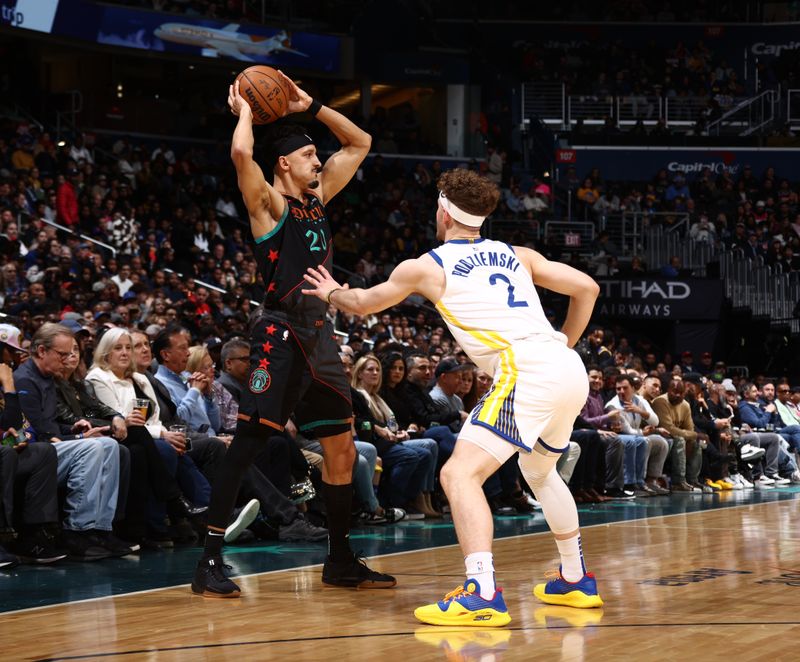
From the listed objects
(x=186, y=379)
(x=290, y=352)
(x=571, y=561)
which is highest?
(x=290, y=352)

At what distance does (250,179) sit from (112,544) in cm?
260

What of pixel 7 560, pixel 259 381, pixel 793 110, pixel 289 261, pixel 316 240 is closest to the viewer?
pixel 259 381

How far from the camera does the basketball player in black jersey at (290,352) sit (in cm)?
525

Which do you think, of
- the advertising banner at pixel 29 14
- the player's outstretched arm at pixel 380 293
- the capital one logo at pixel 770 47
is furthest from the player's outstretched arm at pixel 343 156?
the capital one logo at pixel 770 47

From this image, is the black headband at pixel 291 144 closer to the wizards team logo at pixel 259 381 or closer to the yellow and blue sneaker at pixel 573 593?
the wizards team logo at pixel 259 381

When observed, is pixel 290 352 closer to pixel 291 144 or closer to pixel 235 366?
pixel 291 144

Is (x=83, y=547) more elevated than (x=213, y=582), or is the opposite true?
(x=213, y=582)

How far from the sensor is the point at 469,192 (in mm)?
4836

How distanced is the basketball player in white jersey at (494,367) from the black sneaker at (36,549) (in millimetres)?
2501

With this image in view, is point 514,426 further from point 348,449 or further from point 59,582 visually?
point 59,582

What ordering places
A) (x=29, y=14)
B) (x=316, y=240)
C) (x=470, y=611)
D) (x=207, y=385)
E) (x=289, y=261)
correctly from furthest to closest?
(x=29, y=14) < (x=207, y=385) < (x=316, y=240) < (x=289, y=261) < (x=470, y=611)

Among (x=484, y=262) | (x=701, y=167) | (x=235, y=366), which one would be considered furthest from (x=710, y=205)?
(x=484, y=262)

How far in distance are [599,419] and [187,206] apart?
10763 mm

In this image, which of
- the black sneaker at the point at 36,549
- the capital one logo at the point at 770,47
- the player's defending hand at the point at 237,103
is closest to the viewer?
the player's defending hand at the point at 237,103
